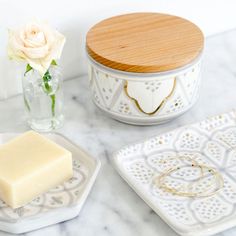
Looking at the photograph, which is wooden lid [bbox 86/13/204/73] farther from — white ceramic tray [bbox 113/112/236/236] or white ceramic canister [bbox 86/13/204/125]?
white ceramic tray [bbox 113/112/236/236]

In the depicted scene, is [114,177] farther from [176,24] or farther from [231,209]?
[176,24]

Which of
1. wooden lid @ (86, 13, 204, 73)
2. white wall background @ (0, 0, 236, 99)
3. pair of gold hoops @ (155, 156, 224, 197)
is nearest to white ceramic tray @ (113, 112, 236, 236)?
pair of gold hoops @ (155, 156, 224, 197)

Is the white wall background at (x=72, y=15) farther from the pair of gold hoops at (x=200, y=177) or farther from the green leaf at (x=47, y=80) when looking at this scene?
the pair of gold hoops at (x=200, y=177)

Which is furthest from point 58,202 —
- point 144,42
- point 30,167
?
point 144,42

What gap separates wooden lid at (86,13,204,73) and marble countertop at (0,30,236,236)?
113 millimetres

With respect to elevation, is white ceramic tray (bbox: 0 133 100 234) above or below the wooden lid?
below

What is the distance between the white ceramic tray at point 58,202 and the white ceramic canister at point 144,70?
105 millimetres

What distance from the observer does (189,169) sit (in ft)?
3.04

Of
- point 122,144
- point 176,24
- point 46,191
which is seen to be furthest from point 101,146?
point 176,24

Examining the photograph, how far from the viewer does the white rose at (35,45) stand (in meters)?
0.91

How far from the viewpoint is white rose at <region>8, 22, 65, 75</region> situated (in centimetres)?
91

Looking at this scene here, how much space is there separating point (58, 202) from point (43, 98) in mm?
203

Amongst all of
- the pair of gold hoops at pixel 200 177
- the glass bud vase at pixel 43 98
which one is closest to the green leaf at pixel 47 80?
the glass bud vase at pixel 43 98

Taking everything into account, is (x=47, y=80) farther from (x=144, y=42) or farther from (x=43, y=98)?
(x=144, y=42)
